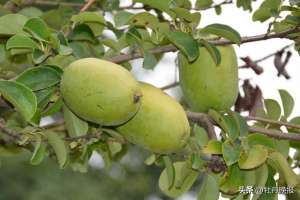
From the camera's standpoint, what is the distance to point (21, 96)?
1021mm

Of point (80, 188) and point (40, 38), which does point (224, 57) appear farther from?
point (80, 188)

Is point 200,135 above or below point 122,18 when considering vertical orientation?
below

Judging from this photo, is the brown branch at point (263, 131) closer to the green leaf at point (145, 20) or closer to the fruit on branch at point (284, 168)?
the fruit on branch at point (284, 168)

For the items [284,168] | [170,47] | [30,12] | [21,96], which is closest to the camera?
[21,96]

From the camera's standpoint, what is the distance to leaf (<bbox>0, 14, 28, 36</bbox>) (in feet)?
3.67

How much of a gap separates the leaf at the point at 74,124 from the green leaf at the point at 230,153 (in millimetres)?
274

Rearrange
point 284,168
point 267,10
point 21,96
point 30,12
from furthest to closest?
point 30,12 < point 267,10 < point 284,168 < point 21,96

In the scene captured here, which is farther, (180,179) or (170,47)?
(180,179)

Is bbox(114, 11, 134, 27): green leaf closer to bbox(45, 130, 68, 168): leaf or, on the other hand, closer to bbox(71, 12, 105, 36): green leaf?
bbox(71, 12, 105, 36): green leaf

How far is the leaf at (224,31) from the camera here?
1173 millimetres

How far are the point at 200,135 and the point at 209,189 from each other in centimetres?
11

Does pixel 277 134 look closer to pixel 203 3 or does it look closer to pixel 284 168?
pixel 284 168

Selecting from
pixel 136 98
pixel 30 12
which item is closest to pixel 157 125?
pixel 136 98

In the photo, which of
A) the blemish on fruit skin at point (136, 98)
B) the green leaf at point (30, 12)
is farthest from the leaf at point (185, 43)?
the green leaf at point (30, 12)
